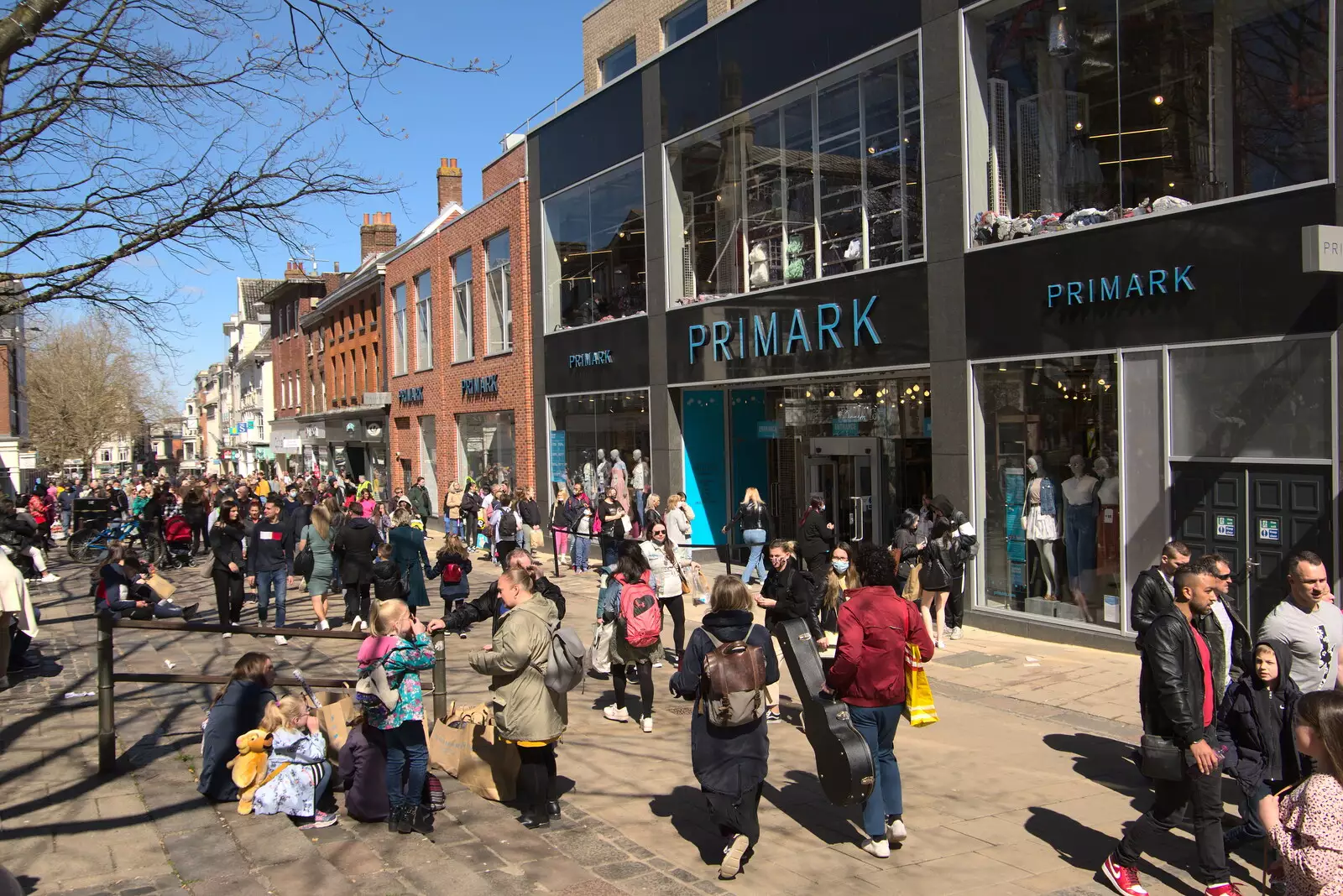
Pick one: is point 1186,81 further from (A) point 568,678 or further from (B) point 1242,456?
(A) point 568,678

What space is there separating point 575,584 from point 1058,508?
8.81 metres

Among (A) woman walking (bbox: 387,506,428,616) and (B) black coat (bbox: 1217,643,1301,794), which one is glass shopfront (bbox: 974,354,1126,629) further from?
(A) woman walking (bbox: 387,506,428,616)

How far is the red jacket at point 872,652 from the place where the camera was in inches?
231

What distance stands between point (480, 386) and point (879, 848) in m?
22.4

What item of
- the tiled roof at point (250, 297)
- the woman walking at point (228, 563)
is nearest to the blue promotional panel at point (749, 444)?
the woman walking at point (228, 563)

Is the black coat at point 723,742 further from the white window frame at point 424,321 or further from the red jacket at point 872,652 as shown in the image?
the white window frame at point 424,321

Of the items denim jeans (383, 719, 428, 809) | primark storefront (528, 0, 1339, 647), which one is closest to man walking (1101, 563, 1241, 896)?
denim jeans (383, 719, 428, 809)

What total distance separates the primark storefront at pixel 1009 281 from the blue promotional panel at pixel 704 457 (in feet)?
0.18

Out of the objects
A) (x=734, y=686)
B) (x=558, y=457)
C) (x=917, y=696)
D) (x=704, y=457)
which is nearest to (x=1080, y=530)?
(x=917, y=696)

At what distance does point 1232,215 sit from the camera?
10.0 meters

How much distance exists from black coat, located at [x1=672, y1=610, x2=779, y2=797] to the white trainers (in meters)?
0.77

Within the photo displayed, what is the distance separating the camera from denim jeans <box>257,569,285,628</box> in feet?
45.5

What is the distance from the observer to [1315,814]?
10.9 feet

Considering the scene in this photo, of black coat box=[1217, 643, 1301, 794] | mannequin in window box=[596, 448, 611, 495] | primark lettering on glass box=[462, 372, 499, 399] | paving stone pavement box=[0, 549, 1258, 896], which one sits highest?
primark lettering on glass box=[462, 372, 499, 399]
